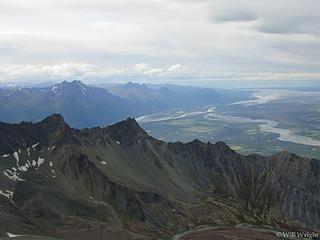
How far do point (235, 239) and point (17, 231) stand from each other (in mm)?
86346

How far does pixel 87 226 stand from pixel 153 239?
28.5m

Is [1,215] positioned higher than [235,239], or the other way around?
[1,215]

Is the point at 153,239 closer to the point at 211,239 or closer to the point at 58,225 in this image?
the point at 211,239

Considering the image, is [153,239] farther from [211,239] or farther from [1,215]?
[1,215]

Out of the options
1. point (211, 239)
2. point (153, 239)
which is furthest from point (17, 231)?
point (211, 239)

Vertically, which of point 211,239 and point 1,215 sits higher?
point 1,215

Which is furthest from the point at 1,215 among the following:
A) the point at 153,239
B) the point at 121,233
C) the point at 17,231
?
the point at 153,239

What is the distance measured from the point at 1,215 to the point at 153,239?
59724mm

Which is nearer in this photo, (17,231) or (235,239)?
(17,231)

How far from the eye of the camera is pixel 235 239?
199875mm

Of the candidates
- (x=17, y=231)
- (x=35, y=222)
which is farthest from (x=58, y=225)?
(x=17, y=231)

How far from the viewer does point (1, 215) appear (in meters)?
188

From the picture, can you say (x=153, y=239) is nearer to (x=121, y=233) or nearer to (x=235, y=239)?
(x=121, y=233)

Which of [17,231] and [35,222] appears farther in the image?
[35,222]
